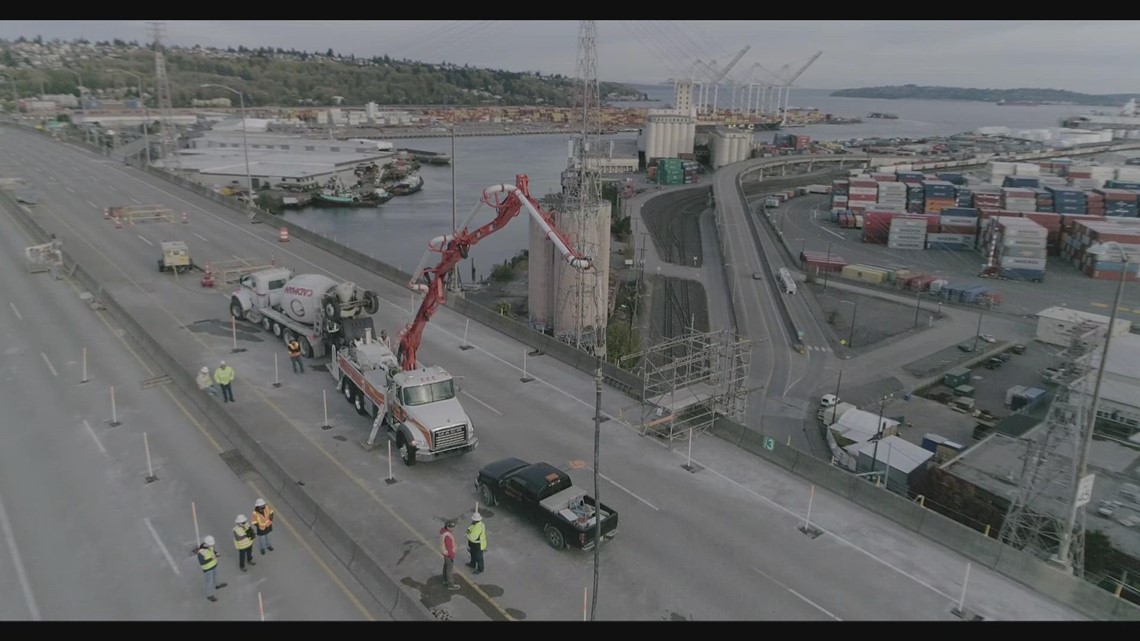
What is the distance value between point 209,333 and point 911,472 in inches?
1063

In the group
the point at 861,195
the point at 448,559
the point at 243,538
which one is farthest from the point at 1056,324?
the point at 861,195

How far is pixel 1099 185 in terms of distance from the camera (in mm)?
104562

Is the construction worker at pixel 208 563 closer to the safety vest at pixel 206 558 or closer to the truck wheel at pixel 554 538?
the safety vest at pixel 206 558

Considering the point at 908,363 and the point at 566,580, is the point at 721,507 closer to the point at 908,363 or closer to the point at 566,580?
the point at 566,580

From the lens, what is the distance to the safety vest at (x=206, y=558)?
12562 millimetres

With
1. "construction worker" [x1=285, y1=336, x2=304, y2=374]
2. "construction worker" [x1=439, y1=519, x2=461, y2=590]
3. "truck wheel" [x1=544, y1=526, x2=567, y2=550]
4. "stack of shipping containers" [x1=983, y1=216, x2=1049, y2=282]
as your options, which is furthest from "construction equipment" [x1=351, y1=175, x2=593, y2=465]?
"stack of shipping containers" [x1=983, y1=216, x2=1049, y2=282]

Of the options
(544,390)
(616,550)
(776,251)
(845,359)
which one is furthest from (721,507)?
(776,251)

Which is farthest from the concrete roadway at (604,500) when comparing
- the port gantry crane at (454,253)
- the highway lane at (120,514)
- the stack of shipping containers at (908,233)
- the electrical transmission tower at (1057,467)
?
the stack of shipping containers at (908,233)

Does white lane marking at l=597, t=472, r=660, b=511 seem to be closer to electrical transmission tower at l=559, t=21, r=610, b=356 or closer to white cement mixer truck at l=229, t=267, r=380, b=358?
white cement mixer truck at l=229, t=267, r=380, b=358

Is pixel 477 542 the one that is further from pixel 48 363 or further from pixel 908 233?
pixel 908 233

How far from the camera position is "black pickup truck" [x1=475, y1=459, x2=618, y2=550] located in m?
14.9

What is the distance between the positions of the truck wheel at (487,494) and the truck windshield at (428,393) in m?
2.94

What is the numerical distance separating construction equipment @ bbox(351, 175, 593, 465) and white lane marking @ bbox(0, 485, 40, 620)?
7621mm

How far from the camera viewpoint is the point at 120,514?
612 inches
